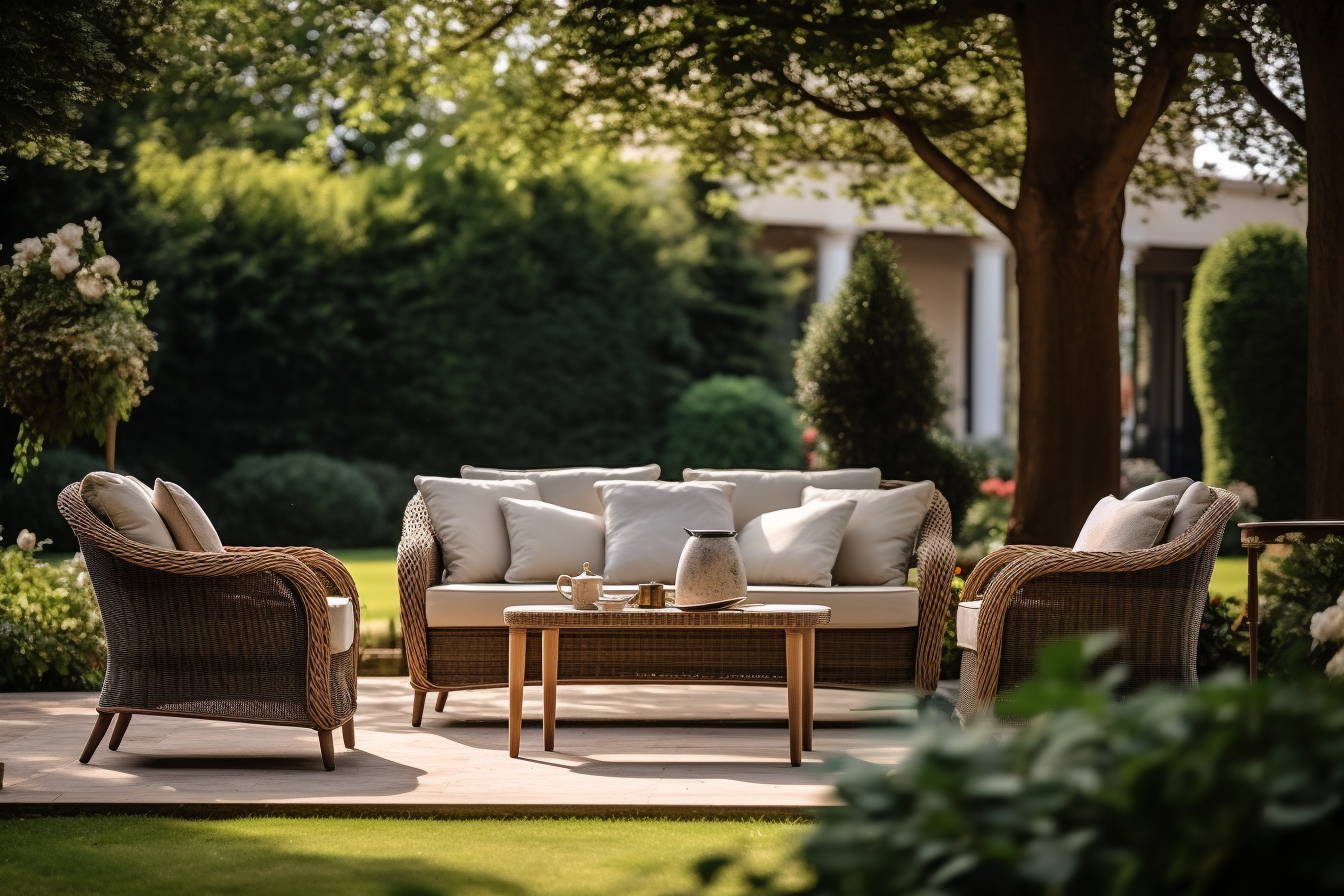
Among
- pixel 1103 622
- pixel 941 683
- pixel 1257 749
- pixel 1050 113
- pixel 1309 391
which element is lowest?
pixel 941 683

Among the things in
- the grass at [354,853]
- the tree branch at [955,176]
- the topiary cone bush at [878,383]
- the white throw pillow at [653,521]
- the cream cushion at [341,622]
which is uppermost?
the tree branch at [955,176]

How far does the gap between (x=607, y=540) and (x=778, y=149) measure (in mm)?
4748

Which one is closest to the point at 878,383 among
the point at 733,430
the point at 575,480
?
the point at 575,480

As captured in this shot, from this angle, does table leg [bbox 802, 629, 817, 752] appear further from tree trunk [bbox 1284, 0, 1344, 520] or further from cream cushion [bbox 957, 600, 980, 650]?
tree trunk [bbox 1284, 0, 1344, 520]

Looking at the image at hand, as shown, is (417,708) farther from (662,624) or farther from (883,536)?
(883,536)

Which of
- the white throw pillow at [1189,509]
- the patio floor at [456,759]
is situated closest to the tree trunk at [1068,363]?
the patio floor at [456,759]

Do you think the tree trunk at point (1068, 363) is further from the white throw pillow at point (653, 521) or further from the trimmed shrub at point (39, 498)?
the trimmed shrub at point (39, 498)

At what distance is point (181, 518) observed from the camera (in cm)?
487

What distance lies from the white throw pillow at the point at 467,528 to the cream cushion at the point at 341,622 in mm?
756

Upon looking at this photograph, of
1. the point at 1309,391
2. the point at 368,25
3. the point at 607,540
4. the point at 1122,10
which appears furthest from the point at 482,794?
the point at 368,25

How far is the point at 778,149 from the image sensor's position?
32.8 feet

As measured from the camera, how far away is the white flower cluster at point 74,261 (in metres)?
6.39

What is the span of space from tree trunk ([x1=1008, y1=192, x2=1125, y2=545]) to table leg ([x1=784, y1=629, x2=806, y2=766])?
2877 millimetres

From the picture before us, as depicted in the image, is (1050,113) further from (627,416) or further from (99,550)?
(627,416)
